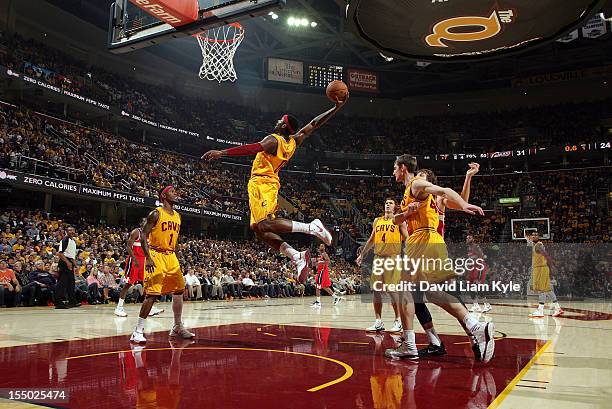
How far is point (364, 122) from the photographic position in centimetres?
3703

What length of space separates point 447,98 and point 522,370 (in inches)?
1362

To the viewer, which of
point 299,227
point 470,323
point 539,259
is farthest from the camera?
point 539,259

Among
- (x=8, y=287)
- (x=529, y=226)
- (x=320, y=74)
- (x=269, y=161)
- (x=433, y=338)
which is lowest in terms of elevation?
(x=433, y=338)

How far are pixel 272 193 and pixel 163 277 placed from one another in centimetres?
201

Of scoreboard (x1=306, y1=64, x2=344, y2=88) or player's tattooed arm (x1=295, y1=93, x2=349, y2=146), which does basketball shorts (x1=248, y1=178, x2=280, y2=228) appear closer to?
player's tattooed arm (x1=295, y1=93, x2=349, y2=146)

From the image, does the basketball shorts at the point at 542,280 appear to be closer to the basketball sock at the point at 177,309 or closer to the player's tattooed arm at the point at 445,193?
the player's tattooed arm at the point at 445,193

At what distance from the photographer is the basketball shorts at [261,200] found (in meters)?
5.36

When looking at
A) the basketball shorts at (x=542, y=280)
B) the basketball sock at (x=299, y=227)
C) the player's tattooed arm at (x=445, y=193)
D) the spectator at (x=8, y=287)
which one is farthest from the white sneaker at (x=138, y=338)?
the basketball shorts at (x=542, y=280)

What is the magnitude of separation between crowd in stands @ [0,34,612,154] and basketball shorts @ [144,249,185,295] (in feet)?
60.9

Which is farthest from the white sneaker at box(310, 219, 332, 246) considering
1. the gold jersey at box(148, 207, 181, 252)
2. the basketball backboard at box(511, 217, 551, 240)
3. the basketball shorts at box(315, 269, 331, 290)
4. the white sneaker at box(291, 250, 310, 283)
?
the basketball backboard at box(511, 217, 551, 240)

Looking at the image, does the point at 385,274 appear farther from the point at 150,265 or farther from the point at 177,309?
the point at 150,265

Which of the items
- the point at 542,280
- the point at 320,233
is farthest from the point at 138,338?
the point at 542,280

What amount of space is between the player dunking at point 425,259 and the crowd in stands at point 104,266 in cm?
966

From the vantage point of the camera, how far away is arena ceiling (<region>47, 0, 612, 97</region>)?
84.7 feet
